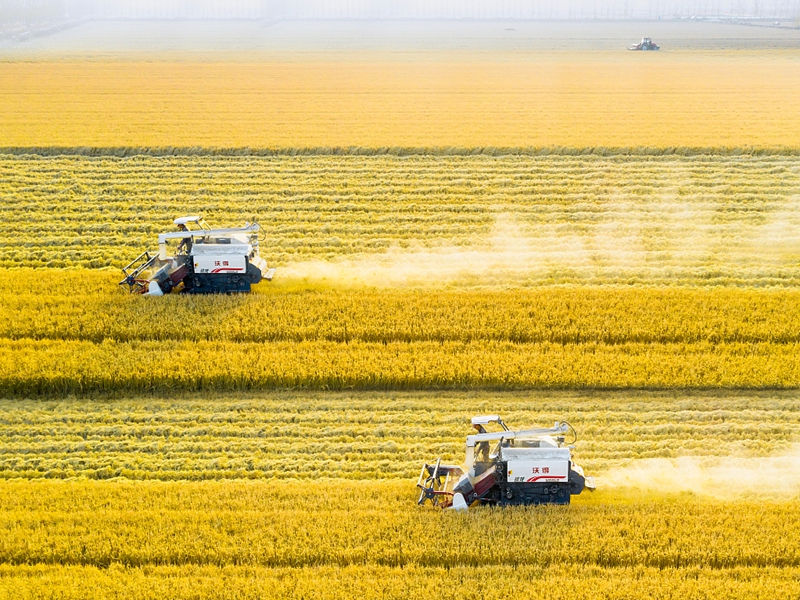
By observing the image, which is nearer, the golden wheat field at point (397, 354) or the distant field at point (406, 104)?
the golden wheat field at point (397, 354)

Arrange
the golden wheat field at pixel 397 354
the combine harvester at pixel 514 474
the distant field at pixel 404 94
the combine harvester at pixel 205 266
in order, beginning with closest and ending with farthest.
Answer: the golden wheat field at pixel 397 354, the combine harvester at pixel 514 474, the combine harvester at pixel 205 266, the distant field at pixel 404 94

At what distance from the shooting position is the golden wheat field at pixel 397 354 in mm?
12219

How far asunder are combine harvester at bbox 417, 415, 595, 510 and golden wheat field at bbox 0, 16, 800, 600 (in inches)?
11.8

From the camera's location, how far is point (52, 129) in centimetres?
3609

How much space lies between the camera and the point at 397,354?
17906mm

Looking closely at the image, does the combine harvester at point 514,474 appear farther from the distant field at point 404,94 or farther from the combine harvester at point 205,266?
the distant field at point 404,94

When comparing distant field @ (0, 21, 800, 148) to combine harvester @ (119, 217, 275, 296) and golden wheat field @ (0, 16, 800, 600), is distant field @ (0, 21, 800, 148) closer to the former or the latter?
golden wheat field @ (0, 16, 800, 600)

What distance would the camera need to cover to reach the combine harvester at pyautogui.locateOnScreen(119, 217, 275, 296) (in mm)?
20125

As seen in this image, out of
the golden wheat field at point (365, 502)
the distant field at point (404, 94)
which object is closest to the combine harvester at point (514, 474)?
the golden wheat field at point (365, 502)

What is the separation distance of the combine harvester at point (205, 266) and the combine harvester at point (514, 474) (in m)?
8.54

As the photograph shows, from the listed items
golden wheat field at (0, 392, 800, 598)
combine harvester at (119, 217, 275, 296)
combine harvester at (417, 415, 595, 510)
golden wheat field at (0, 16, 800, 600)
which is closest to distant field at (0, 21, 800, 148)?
golden wheat field at (0, 16, 800, 600)

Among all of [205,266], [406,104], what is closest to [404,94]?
[406,104]

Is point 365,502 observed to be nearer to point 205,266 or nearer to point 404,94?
point 205,266

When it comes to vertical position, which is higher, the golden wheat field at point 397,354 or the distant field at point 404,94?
the distant field at point 404,94
